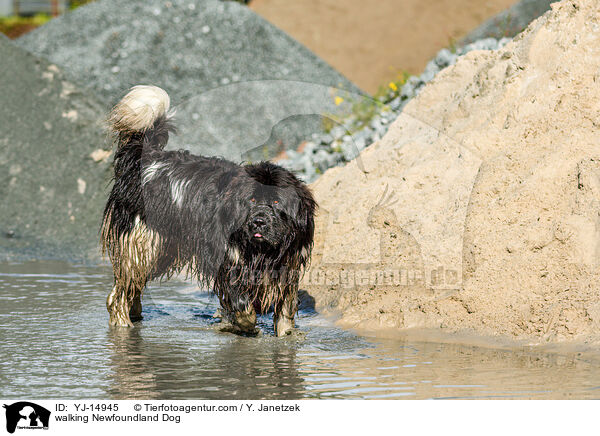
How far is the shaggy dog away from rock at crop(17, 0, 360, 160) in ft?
27.5

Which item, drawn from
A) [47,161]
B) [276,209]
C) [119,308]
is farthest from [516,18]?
[119,308]

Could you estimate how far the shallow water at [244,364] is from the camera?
562cm

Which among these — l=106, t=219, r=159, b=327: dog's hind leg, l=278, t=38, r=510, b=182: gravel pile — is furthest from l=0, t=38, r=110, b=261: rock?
l=106, t=219, r=159, b=327: dog's hind leg

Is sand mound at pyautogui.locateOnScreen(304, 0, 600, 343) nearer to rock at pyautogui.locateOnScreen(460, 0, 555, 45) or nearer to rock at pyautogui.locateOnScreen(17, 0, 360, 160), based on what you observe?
rock at pyautogui.locateOnScreen(17, 0, 360, 160)

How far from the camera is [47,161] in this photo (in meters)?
15.6

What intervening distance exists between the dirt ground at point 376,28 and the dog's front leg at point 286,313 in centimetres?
1540

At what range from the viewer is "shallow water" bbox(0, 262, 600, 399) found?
18.4 ft

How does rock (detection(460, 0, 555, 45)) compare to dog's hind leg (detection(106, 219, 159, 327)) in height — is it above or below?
above

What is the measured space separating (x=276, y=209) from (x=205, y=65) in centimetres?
1340

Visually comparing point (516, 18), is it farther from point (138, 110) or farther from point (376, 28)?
point (138, 110)

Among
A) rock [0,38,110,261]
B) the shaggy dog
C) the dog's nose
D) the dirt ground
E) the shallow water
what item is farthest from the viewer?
the dirt ground
